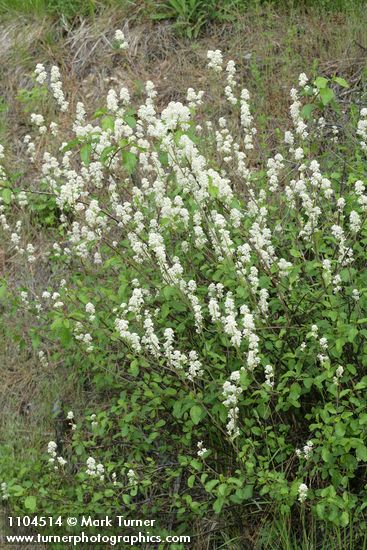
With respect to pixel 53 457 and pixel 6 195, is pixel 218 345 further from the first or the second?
pixel 6 195

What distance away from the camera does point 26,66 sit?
26.7 ft

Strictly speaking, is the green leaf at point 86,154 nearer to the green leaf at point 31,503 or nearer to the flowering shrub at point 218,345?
the flowering shrub at point 218,345

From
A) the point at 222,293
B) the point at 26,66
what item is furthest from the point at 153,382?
the point at 26,66

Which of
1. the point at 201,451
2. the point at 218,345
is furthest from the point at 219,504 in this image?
the point at 218,345

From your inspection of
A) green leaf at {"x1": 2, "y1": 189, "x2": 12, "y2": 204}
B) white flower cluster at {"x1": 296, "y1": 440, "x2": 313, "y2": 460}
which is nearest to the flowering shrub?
white flower cluster at {"x1": 296, "y1": 440, "x2": 313, "y2": 460}

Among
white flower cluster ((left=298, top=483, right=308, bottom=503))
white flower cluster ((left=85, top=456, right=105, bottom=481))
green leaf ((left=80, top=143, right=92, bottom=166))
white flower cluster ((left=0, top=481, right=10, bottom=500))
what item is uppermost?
green leaf ((left=80, top=143, right=92, bottom=166))

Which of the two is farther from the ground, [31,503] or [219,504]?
[219,504]

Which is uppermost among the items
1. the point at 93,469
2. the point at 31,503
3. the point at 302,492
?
the point at 302,492

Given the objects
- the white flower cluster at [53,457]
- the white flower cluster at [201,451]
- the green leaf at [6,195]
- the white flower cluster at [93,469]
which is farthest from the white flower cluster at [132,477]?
the green leaf at [6,195]

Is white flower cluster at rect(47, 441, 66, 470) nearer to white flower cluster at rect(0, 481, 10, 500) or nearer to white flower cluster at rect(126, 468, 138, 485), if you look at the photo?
white flower cluster at rect(0, 481, 10, 500)

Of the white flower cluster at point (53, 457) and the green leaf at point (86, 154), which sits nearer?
the green leaf at point (86, 154)

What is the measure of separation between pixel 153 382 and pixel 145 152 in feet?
4.20

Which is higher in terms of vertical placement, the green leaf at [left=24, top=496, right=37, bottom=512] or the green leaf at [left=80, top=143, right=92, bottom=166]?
the green leaf at [left=80, top=143, right=92, bottom=166]

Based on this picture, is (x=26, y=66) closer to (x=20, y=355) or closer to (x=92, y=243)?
(x=20, y=355)
